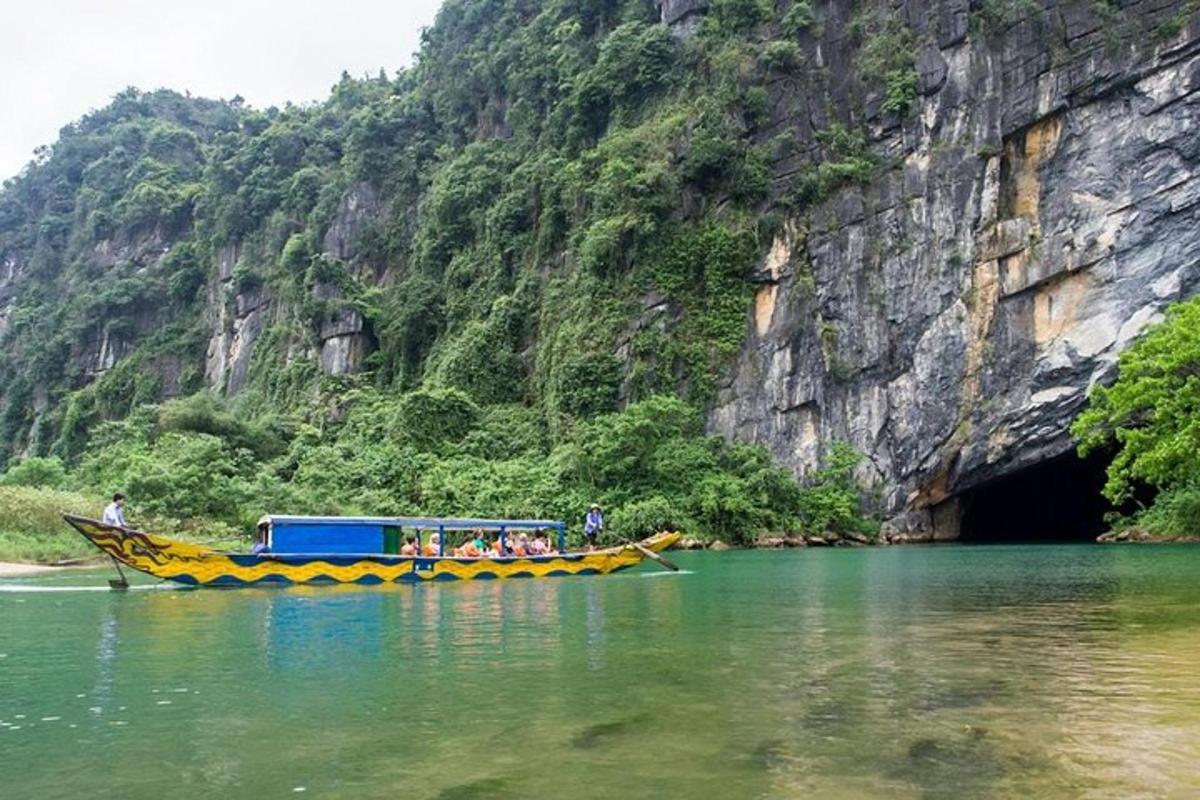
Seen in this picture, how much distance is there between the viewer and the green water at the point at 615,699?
15.8ft

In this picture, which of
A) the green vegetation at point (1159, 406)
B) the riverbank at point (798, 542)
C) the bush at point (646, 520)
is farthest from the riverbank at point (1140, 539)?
the bush at point (646, 520)

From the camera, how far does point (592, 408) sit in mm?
36656

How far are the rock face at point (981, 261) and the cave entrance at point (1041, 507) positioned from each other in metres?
3.10

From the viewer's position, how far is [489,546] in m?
20.0

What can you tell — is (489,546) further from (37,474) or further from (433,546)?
(37,474)

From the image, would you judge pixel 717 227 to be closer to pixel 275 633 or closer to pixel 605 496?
pixel 605 496

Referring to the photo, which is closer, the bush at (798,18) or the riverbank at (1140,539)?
the riverbank at (1140,539)

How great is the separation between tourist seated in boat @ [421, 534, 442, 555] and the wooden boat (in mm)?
119

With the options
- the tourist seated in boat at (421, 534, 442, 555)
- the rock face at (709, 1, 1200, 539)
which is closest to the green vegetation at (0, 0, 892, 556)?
the rock face at (709, 1, 1200, 539)

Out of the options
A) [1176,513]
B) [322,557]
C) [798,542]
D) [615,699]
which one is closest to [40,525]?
[322,557]

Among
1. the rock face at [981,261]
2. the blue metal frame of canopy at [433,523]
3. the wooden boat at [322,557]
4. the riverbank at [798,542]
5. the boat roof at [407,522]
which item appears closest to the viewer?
the wooden boat at [322,557]

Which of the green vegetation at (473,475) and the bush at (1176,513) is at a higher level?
the green vegetation at (473,475)

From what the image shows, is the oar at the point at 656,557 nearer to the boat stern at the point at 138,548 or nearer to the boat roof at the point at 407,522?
the boat roof at the point at 407,522

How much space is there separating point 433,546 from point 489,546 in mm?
1394
